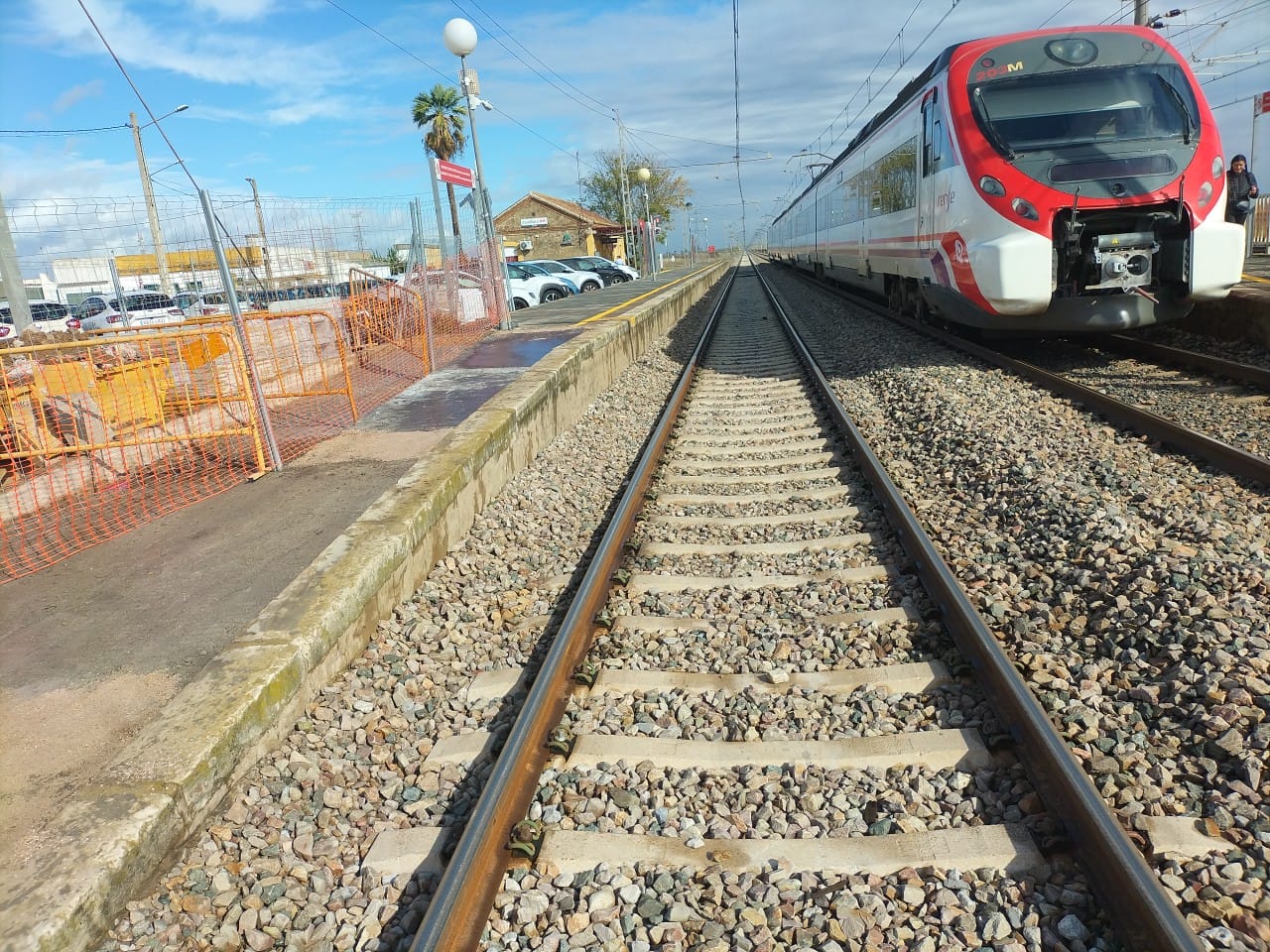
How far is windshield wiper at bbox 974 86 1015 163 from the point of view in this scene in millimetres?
8281

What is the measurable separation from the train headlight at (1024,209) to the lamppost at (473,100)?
29.0 feet

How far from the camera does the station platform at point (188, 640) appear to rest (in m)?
2.46

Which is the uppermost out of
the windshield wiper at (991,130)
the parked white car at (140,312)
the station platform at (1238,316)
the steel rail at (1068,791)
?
the windshield wiper at (991,130)

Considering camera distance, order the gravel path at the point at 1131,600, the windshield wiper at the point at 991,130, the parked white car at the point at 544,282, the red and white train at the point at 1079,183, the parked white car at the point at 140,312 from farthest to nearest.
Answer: the parked white car at the point at 544,282, the parked white car at the point at 140,312, the windshield wiper at the point at 991,130, the red and white train at the point at 1079,183, the gravel path at the point at 1131,600

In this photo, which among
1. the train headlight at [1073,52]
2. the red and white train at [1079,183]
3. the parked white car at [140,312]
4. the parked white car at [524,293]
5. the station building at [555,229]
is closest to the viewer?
the red and white train at [1079,183]

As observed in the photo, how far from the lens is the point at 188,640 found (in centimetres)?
389

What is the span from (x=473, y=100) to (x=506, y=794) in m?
15.7

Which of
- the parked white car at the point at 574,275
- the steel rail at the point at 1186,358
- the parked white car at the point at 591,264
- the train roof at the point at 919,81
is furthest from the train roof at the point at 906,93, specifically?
the parked white car at the point at 591,264

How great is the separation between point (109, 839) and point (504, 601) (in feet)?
7.67

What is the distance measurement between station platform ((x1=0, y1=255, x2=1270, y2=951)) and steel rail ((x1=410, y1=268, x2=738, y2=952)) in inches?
34.5

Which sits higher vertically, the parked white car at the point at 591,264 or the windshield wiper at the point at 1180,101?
the windshield wiper at the point at 1180,101

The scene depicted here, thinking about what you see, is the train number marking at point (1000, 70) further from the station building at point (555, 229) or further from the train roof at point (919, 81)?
the station building at point (555, 229)

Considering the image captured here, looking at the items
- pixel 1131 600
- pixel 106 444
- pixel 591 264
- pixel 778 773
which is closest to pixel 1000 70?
pixel 1131 600

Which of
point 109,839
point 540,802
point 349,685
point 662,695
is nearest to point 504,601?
point 349,685
